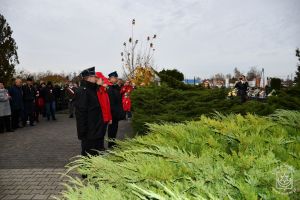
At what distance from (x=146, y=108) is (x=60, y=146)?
143 inches

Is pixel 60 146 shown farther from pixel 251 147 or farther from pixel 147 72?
pixel 147 72

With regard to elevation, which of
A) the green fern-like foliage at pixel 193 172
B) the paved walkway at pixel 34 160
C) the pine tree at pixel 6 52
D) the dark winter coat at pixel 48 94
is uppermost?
the pine tree at pixel 6 52

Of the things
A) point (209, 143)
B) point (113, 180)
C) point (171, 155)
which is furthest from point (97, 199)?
point (209, 143)

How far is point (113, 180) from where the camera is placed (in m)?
1.72

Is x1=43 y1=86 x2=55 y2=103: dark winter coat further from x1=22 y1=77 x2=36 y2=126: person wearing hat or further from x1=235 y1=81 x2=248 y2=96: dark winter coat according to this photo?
x1=235 y1=81 x2=248 y2=96: dark winter coat

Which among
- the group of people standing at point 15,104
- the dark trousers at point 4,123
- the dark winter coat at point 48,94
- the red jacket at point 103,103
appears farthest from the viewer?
the dark winter coat at point 48,94

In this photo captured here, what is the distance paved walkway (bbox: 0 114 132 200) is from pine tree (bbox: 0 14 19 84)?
25145mm

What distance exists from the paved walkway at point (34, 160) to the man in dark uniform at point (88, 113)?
904 mm

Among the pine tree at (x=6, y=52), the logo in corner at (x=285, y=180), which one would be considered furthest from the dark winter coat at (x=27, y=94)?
the pine tree at (x=6, y=52)

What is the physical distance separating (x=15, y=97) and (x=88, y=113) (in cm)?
835

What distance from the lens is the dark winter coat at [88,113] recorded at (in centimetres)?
610

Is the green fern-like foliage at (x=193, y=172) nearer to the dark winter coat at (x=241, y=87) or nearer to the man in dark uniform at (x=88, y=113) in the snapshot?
the man in dark uniform at (x=88, y=113)

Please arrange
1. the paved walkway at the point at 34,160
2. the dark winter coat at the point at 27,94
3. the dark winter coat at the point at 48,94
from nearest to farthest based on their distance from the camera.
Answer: the paved walkway at the point at 34,160 < the dark winter coat at the point at 27,94 < the dark winter coat at the point at 48,94

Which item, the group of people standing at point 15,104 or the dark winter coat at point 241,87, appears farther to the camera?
the dark winter coat at point 241,87
